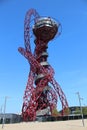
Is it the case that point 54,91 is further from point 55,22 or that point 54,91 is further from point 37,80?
point 55,22

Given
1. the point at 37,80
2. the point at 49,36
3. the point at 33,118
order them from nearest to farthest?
the point at 33,118 → the point at 37,80 → the point at 49,36

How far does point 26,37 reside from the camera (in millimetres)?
83688

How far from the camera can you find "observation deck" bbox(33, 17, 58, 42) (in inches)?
3211

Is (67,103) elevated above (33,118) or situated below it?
above

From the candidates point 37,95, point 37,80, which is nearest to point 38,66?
point 37,80

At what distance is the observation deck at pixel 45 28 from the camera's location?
8156cm

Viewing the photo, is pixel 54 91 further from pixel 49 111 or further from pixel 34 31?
pixel 34 31

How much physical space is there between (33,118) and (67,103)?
1338 cm

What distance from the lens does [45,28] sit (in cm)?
8138

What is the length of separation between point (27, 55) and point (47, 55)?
6.97 meters

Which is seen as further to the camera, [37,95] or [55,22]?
[55,22]

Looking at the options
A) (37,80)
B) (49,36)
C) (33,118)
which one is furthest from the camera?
(49,36)

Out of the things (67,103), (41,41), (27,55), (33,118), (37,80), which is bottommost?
(33,118)

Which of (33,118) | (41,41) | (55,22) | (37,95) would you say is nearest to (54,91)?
(37,95)
